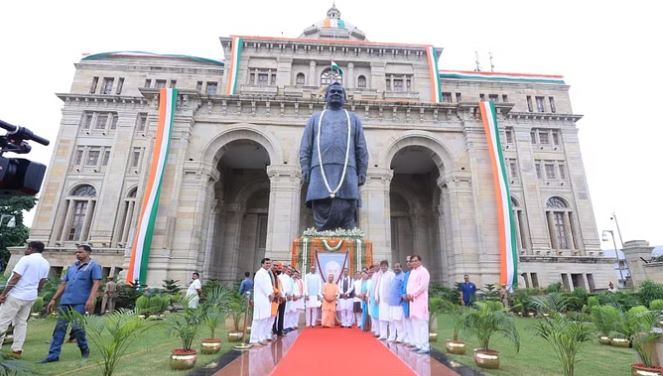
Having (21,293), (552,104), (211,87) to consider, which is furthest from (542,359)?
(552,104)

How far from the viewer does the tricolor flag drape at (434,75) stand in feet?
78.9

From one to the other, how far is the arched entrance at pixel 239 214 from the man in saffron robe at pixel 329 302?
13363mm

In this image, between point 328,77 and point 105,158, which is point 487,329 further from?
point 105,158

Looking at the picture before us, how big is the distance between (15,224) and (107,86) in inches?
540

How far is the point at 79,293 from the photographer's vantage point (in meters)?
5.41

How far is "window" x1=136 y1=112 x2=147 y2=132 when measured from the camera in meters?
26.0

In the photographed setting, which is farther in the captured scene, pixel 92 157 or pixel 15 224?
pixel 15 224

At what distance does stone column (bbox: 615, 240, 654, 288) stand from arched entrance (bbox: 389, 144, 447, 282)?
464 inches

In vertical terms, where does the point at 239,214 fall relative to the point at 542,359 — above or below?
above

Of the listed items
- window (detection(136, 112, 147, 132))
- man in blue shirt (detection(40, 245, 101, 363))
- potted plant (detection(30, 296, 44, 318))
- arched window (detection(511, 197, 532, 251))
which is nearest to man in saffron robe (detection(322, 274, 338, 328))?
man in blue shirt (detection(40, 245, 101, 363))

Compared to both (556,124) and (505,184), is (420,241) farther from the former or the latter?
(556,124)

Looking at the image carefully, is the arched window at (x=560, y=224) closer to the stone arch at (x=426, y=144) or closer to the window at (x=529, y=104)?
the window at (x=529, y=104)

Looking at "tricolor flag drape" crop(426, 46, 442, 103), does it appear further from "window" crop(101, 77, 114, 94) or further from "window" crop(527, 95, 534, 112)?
"window" crop(101, 77, 114, 94)

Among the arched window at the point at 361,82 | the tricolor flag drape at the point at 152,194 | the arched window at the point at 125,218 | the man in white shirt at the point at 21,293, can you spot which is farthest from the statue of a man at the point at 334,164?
the arched window at the point at 125,218
